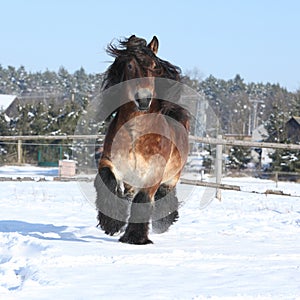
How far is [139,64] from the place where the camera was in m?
4.98

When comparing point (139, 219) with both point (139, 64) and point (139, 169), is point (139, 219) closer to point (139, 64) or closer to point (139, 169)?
point (139, 169)

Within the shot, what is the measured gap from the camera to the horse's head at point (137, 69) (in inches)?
188

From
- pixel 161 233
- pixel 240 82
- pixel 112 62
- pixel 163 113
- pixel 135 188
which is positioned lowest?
pixel 161 233

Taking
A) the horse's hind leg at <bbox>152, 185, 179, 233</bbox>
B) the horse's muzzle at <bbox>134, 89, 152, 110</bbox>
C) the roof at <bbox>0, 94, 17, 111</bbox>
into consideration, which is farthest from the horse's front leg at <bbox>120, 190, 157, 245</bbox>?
the roof at <bbox>0, 94, 17, 111</bbox>

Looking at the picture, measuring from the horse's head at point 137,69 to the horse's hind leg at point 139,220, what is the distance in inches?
31.3

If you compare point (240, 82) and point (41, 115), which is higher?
point (240, 82)

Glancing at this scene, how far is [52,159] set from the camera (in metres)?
29.5

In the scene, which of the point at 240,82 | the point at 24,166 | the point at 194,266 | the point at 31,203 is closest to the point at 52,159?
the point at 24,166

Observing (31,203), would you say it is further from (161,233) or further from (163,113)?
(163,113)

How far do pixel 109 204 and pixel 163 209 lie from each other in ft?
4.00

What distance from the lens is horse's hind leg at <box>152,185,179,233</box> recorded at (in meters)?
6.09

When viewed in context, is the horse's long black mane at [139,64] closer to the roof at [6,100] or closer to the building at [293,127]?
the building at [293,127]

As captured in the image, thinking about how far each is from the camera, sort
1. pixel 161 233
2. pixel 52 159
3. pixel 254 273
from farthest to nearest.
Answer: pixel 52 159 < pixel 161 233 < pixel 254 273

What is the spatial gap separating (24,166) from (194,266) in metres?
24.0
